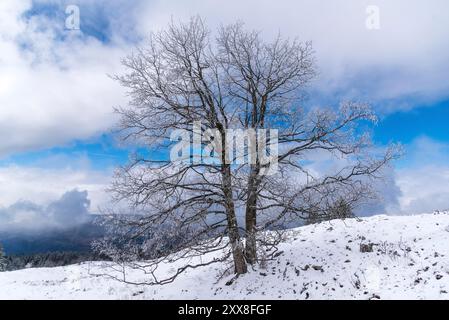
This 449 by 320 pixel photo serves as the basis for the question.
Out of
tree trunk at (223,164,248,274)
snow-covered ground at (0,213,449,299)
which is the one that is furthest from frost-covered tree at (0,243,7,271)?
tree trunk at (223,164,248,274)

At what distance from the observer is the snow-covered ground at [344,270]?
1106 cm

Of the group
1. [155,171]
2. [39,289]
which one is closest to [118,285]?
[39,289]

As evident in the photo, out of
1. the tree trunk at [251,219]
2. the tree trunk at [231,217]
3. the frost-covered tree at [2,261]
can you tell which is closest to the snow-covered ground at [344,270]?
the tree trunk at [251,219]

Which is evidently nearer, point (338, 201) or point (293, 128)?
point (338, 201)

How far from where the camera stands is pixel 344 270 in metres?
12.7

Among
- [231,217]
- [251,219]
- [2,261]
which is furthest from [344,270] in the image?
[2,261]

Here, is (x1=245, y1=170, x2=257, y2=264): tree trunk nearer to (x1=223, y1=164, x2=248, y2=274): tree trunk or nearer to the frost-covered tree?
(x1=223, y1=164, x2=248, y2=274): tree trunk

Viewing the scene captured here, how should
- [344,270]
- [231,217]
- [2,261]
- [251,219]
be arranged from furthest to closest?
[2,261] < [251,219] < [231,217] < [344,270]

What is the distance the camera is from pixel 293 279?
1327 centimetres

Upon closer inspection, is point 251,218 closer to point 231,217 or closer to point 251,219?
point 251,219
